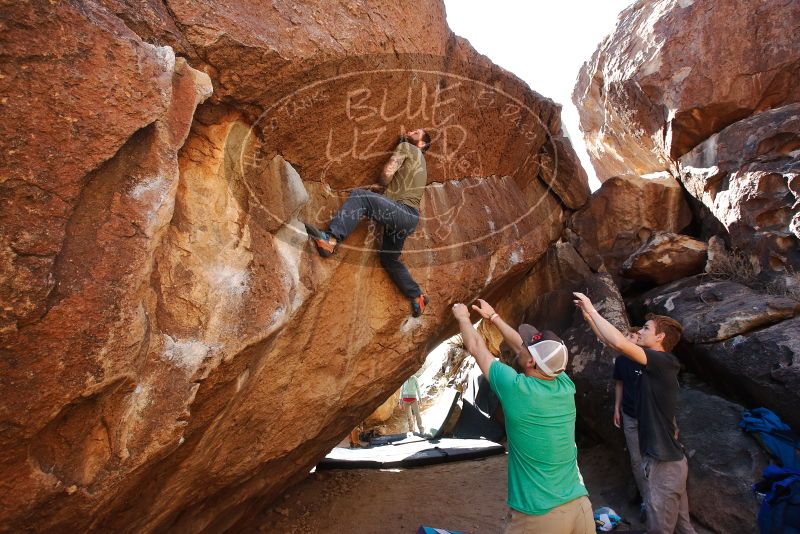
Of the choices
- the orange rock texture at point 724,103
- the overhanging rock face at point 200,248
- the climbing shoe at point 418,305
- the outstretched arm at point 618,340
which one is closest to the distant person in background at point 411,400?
the overhanging rock face at point 200,248

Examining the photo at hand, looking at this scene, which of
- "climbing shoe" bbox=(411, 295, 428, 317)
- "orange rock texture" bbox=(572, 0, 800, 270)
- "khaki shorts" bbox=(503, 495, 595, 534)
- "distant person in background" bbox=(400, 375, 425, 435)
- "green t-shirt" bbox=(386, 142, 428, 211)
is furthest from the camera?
"distant person in background" bbox=(400, 375, 425, 435)

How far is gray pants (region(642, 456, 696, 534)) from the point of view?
143 inches

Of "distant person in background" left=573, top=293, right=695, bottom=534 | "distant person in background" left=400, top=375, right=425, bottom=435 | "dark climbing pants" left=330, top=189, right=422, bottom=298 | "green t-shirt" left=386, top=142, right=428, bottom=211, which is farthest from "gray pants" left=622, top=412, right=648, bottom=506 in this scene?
"distant person in background" left=400, top=375, right=425, bottom=435

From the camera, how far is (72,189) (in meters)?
1.97

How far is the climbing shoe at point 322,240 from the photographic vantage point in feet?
11.5

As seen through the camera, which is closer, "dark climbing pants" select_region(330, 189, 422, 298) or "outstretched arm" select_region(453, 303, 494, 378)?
"outstretched arm" select_region(453, 303, 494, 378)

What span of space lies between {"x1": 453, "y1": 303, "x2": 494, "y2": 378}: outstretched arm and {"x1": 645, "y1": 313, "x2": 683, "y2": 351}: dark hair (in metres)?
1.67

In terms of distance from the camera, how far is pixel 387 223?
12.8 feet

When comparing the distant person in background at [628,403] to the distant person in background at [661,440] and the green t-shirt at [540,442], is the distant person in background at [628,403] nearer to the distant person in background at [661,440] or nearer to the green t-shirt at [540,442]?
the distant person in background at [661,440]

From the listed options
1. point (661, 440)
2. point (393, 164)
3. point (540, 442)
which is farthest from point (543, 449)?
point (393, 164)

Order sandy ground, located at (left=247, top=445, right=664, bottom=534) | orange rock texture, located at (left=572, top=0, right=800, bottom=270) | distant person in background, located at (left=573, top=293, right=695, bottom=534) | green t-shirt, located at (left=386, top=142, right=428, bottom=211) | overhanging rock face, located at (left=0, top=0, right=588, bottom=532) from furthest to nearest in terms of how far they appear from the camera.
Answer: orange rock texture, located at (left=572, top=0, right=800, bottom=270) → sandy ground, located at (left=247, top=445, right=664, bottom=534) → green t-shirt, located at (left=386, top=142, right=428, bottom=211) → distant person in background, located at (left=573, top=293, right=695, bottom=534) → overhanging rock face, located at (left=0, top=0, right=588, bottom=532)

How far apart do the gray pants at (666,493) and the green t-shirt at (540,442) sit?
1.56m

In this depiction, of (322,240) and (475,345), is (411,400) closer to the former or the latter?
(322,240)

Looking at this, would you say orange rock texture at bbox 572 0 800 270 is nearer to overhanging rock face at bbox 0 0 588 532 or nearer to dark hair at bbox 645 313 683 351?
dark hair at bbox 645 313 683 351
